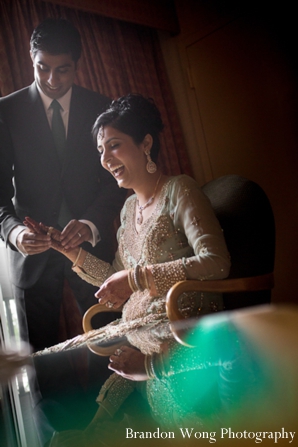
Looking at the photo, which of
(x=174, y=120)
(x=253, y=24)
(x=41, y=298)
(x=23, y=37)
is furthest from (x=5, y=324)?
(x=253, y=24)

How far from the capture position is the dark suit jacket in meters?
1.63

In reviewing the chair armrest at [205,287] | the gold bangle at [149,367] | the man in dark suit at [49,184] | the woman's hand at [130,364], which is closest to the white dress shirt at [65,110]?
the man in dark suit at [49,184]

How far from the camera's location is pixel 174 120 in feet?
7.48

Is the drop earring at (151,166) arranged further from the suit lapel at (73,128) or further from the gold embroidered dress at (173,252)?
the suit lapel at (73,128)

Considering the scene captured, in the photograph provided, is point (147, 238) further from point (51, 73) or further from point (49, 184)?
point (51, 73)

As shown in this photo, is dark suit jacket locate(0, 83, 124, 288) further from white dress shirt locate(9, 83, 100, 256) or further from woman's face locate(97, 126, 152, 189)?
woman's face locate(97, 126, 152, 189)

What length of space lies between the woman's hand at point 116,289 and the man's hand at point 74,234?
0.27m

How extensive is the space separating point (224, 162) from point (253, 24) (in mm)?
652

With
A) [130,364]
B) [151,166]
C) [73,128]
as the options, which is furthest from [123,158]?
[130,364]

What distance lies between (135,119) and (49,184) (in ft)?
1.29

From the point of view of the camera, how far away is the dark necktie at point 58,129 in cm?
172

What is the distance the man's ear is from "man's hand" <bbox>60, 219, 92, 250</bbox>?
36cm

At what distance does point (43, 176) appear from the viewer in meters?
A: 1.68

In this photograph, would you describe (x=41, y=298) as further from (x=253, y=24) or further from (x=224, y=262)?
(x=253, y=24)
